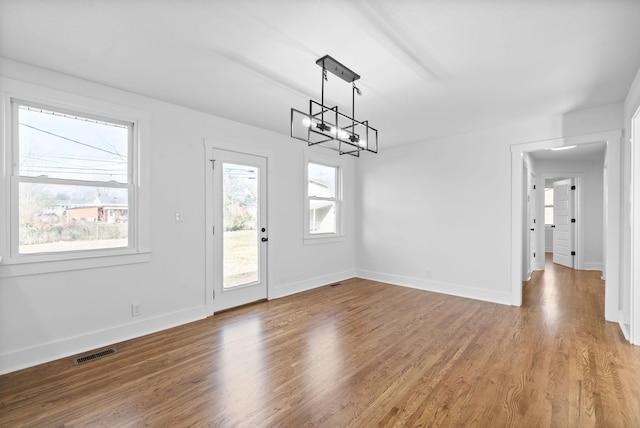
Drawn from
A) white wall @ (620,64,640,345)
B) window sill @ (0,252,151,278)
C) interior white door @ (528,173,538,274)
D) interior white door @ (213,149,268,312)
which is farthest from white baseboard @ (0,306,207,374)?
interior white door @ (528,173,538,274)

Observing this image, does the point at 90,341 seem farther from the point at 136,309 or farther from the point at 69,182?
the point at 69,182

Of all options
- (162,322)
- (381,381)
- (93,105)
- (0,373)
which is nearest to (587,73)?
(381,381)

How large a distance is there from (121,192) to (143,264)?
81cm

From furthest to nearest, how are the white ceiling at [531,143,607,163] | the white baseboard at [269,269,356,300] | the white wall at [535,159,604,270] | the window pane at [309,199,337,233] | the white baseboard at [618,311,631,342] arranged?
the white wall at [535,159,604,270], the white ceiling at [531,143,607,163], the window pane at [309,199,337,233], the white baseboard at [269,269,356,300], the white baseboard at [618,311,631,342]

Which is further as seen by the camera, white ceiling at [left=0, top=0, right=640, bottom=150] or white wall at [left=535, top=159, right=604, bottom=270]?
white wall at [left=535, top=159, right=604, bottom=270]

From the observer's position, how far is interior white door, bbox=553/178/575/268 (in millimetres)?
7113

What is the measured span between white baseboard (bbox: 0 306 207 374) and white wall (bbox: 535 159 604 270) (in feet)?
25.0

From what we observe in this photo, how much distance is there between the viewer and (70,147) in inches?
114

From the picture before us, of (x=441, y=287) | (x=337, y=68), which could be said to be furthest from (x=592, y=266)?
(x=337, y=68)

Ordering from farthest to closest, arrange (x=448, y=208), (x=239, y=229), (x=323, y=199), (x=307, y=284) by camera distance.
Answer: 1. (x=323, y=199)
2. (x=307, y=284)
3. (x=448, y=208)
4. (x=239, y=229)

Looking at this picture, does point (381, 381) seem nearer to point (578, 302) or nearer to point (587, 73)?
point (587, 73)

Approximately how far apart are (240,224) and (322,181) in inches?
76.6

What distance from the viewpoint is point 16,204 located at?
257 cm

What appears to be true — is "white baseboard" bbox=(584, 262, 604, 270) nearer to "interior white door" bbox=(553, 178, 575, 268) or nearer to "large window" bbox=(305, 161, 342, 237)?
"interior white door" bbox=(553, 178, 575, 268)
